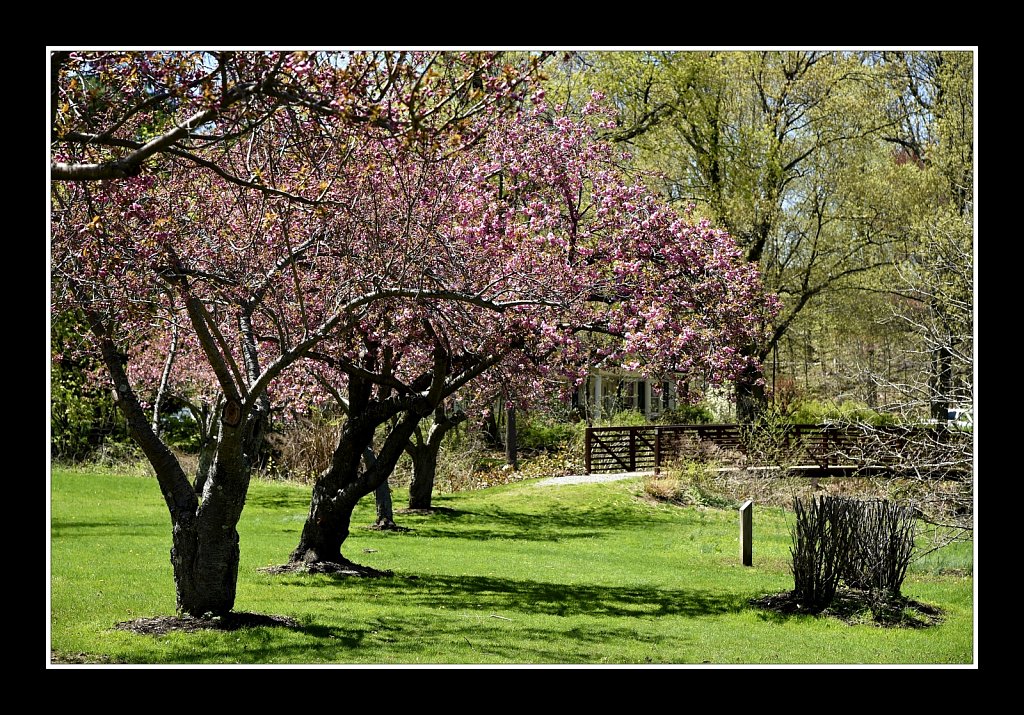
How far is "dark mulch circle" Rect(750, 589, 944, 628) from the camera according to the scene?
10.6 m

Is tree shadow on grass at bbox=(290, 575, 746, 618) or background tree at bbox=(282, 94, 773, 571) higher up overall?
background tree at bbox=(282, 94, 773, 571)

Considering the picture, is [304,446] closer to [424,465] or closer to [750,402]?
[424,465]

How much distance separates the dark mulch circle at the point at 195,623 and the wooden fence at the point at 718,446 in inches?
640

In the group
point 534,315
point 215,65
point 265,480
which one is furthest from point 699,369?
point 265,480

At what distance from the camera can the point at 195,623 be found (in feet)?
28.2

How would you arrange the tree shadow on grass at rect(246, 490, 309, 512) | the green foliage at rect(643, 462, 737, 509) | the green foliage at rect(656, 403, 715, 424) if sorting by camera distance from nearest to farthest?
the tree shadow on grass at rect(246, 490, 309, 512) → the green foliage at rect(643, 462, 737, 509) → the green foliage at rect(656, 403, 715, 424)

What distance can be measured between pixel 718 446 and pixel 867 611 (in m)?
15.1

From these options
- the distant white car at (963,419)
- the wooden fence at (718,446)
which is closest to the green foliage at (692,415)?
the wooden fence at (718,446)

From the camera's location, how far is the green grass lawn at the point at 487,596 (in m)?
8.41

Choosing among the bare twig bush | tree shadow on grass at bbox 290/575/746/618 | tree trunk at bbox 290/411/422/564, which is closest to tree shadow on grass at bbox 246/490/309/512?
tree trunk at bbox 290/411/422/564

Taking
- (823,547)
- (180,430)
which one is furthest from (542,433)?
(823,547)

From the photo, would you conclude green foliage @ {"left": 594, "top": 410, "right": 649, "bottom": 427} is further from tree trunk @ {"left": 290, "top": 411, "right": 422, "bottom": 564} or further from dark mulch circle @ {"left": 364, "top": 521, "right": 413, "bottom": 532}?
tree trunk @ {"left": 290, "top": 411, "right": 422, "bottom": 564}

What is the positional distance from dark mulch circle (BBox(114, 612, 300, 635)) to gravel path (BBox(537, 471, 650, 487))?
1597 cm

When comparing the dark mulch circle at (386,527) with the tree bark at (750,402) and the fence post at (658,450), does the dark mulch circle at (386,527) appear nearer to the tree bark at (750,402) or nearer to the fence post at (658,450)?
the fence post at (658,450)
